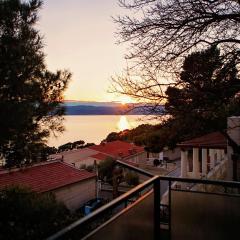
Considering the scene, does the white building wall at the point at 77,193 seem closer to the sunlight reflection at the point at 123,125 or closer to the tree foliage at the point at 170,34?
the sunlight reflection at the point at 123,125

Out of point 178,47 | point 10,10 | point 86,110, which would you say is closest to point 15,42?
point 10,10

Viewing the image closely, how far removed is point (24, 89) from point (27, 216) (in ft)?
10.6

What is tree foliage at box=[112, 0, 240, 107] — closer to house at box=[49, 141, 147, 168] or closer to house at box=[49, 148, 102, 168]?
house at box=[49, 141, 147, 168]

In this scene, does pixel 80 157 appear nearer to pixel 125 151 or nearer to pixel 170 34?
pixel 125 151

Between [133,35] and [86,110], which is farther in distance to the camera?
[86,110]

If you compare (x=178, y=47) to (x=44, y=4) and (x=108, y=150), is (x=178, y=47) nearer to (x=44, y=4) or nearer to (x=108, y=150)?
(x=44, y=4)

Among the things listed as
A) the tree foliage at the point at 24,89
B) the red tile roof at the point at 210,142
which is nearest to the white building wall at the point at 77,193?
the red tile roof at the point at 210,142

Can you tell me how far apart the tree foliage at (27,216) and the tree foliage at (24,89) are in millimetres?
1399

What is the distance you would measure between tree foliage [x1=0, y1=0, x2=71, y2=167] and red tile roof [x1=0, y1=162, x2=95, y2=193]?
9.10 m

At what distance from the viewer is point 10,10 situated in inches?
308

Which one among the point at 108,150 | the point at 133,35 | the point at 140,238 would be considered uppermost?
the point at 133,35

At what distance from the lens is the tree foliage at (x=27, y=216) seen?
794cm

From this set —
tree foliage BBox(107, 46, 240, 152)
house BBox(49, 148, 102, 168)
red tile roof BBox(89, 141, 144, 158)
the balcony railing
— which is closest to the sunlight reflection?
tree foliage BBox(107, 46, 240, 152)

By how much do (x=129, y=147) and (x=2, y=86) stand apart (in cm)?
3397
